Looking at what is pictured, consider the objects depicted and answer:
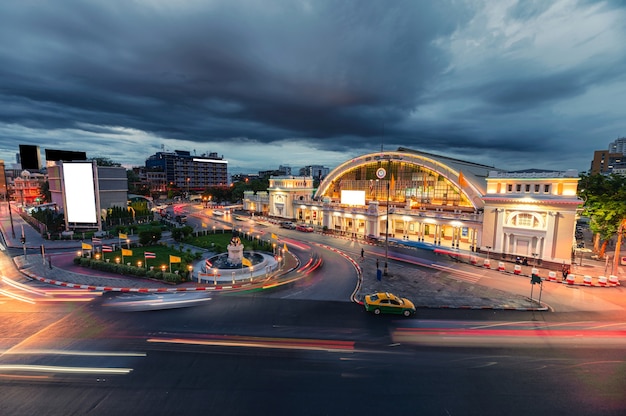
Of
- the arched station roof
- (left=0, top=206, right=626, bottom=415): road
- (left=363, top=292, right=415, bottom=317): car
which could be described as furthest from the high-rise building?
(left=363, top=292, right=415, bottom=317): car

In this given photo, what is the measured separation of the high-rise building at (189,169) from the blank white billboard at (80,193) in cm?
9906

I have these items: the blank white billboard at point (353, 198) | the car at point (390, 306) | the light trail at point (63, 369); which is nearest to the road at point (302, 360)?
the light trail at point (63, 369)

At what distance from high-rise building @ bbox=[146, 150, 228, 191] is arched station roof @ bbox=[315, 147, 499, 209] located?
110 metres

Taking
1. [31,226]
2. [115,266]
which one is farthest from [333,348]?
[31,226]

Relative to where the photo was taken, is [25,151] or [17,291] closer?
[17,291]

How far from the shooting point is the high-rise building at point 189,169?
152 m

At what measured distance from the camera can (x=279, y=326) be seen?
17.7 meters

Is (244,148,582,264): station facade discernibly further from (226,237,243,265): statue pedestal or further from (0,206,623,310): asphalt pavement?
(226,237,243,265): statue pedestal

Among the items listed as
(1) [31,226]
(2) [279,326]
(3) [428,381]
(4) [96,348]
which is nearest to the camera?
(3) [428,381]

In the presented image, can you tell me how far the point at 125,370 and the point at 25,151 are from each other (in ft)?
165

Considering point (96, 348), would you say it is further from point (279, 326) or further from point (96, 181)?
point (96, 181)

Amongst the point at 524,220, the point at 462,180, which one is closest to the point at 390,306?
the point at 524,220

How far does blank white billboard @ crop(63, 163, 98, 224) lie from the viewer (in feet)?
163

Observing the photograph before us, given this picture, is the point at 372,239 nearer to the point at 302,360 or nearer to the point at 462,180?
the point at 462,180
